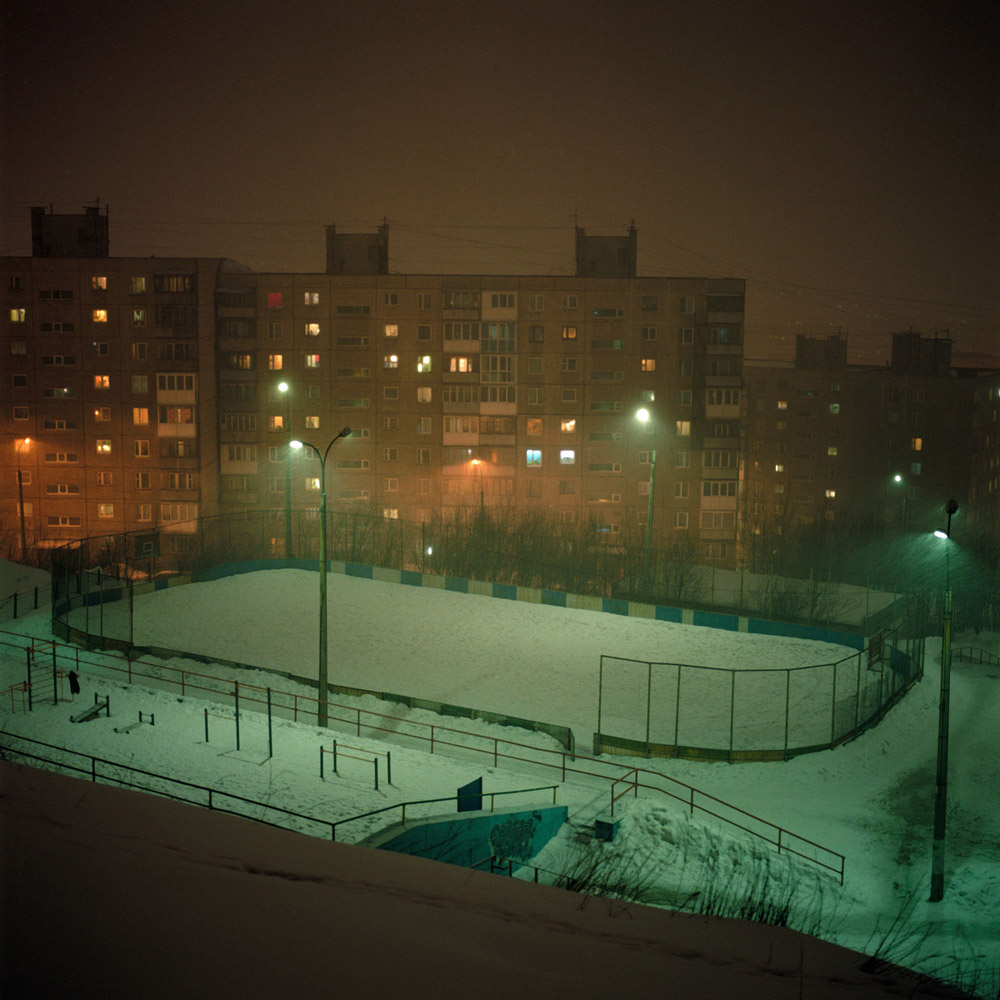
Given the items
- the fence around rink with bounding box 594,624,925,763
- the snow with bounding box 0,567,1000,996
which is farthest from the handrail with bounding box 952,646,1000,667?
the fence around rink with bounding box 594,624,925,763

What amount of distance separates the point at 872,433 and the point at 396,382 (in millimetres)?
34110

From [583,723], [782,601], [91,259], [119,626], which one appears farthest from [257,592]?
[91,259]

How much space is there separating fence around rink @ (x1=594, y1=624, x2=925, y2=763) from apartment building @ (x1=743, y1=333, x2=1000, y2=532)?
34876 mm

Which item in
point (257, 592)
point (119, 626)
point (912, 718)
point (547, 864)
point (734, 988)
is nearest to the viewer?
point (734, 988)

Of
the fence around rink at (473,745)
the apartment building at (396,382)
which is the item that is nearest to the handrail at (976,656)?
the apartment building at (396,382)

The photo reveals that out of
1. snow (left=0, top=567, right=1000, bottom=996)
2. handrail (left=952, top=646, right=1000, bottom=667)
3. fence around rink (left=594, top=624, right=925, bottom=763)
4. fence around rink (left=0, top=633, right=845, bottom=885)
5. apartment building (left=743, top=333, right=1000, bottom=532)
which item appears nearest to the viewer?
snow (left=0, top=567, right=1000, bottom=996)

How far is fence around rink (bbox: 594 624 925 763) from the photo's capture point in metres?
16.8

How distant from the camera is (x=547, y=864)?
11867 mm

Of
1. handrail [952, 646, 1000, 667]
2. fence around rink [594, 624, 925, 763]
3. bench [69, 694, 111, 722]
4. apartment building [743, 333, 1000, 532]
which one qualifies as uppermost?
apartment building [743, 333, 1000, 532]

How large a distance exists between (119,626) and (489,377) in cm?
2746

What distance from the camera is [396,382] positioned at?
4659 cm

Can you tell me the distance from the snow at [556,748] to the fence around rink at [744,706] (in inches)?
15.2

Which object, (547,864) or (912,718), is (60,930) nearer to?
(547,864)

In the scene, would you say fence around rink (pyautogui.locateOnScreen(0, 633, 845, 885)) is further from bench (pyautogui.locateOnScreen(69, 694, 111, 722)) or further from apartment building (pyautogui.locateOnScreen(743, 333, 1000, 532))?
apartment building (pyautogui.locateOnScreen(743, 333, 1000, 532))
